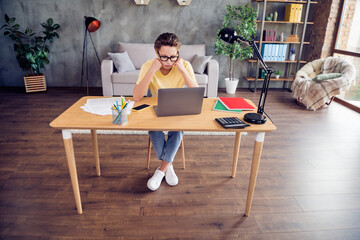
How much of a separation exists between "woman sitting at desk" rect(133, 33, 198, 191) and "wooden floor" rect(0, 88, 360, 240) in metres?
0.14

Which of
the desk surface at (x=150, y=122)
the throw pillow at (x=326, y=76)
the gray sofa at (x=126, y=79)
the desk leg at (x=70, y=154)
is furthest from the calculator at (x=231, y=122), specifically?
the throw pillow at (x=326, y=76)

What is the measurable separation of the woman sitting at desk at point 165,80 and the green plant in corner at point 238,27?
111 inches

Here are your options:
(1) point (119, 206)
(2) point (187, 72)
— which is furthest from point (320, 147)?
(1) point (119, 206)

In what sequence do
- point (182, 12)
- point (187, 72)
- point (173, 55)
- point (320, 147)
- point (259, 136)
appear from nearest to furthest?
1. point (259, 136)
2. point (173, 55)
3. point (187, 72)
4. point (320, 147)
5. point (182, 12)

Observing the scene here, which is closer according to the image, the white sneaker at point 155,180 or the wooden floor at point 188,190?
the wooden floor at point 188,190

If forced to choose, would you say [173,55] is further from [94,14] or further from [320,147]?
[94,14]

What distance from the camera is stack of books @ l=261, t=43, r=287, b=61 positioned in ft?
15.9

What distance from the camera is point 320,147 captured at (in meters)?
2.80

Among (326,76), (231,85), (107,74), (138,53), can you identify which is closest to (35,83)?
(107,74)

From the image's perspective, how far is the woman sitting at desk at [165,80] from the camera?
1.77 meters

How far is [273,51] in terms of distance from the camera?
16.0 ft

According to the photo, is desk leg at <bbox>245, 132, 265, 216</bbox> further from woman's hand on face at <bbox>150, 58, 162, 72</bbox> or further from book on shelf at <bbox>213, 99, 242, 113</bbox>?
woman's hand on face at <bbox>150, 58, 162, 72</bbox>

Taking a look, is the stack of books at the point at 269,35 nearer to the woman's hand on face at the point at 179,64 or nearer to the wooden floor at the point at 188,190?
the wooden floor at the point at 188,190

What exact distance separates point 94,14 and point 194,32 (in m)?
1.91
